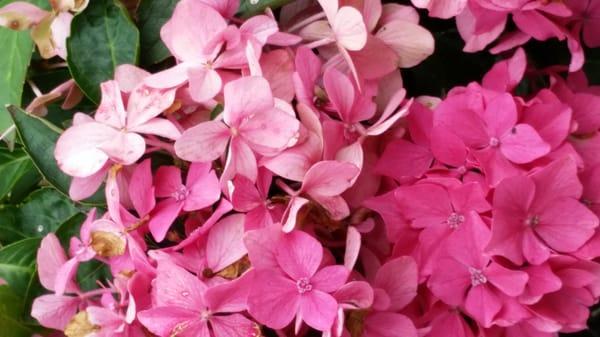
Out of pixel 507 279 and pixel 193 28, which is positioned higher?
pixel 193 28

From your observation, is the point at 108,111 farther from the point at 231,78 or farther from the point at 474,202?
the point at 474,202

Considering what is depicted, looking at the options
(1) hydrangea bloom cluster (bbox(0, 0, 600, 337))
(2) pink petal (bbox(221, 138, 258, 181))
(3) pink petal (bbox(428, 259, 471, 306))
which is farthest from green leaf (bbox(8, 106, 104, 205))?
(3) pink petal (bbox(428, 259, 471, 306))

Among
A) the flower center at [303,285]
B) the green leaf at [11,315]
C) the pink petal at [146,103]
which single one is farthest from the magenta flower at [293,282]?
the green leaf at [11,315]

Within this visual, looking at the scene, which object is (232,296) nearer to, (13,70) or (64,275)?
(64,275)

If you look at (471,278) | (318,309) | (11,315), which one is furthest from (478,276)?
(11,315)

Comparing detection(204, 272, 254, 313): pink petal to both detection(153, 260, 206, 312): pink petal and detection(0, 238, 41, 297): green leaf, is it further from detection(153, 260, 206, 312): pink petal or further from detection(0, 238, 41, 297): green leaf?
detection(0, 238, 41, 297): green leaf

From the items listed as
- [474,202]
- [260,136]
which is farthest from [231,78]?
[474,202]
